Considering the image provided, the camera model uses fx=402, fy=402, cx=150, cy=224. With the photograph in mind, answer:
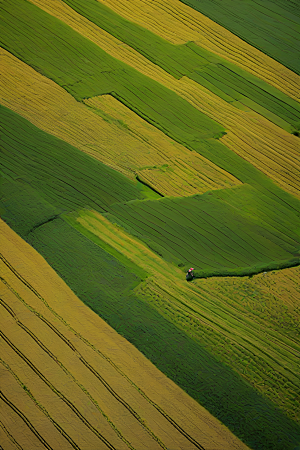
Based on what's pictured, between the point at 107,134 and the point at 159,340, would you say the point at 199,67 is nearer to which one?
the point at 107,134

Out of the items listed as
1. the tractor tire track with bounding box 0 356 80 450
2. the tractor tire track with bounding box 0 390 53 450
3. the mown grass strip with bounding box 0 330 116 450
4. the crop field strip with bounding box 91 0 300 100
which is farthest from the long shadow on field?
the crop field strip with bounding box 91 0 300 100

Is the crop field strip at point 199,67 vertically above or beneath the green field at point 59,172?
above

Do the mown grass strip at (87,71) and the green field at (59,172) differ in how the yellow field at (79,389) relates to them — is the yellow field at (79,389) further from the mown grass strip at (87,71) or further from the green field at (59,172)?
the mown grass strip at (87,71)

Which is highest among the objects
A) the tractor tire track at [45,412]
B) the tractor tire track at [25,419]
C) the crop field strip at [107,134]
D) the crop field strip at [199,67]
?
the crop field strip at [199,67]

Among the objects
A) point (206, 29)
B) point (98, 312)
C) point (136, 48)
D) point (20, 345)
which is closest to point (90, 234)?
point (98, 312)

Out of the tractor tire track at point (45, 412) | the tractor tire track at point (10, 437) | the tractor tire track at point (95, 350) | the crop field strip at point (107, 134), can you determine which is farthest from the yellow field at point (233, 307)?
the tractor tire track at point (10, 437)

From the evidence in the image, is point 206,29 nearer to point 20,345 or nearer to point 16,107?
point 16,107

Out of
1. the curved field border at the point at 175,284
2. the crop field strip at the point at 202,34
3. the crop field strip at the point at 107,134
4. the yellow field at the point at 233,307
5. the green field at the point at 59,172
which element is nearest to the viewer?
the yellow field at the point at 233,307

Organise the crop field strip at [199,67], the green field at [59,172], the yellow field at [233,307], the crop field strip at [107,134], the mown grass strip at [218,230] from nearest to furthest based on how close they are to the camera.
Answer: the yellow field at [233,307]
the mown grass strip at [218,230]
the green field at [59,172]
the crop field strip at [107,134]
the crop field strip at [199,67]

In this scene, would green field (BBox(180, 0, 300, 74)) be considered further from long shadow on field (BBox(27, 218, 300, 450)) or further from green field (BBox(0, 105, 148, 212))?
long shadow on field (BBox(27, 218, 300, 450))

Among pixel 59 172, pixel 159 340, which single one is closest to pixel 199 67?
pixel 59 172
